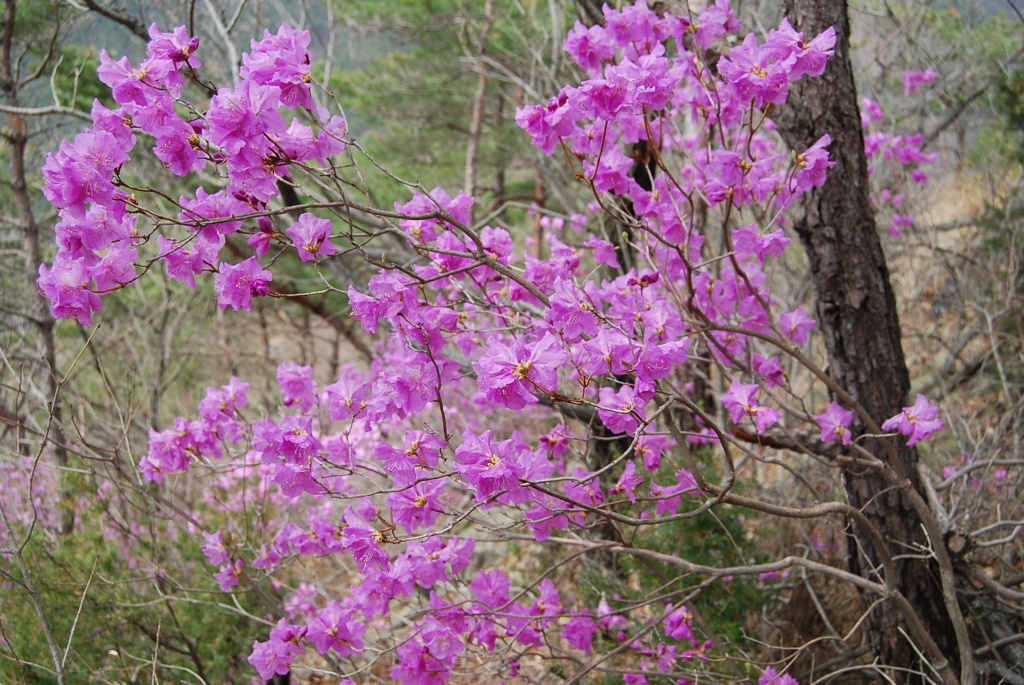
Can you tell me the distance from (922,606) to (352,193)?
5337 mm

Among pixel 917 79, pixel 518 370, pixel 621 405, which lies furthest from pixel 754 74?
pixel 917 79

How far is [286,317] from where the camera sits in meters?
9.67

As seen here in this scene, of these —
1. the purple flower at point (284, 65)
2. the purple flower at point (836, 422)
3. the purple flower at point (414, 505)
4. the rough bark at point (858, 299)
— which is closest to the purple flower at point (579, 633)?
the purple flower at point (414, 505)

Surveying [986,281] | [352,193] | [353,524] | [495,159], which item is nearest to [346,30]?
[495,159]

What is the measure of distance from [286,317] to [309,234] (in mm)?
8301

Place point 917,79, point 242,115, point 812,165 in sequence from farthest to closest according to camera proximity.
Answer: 1. point 917,79
2. point 812,165
3. point 242,115

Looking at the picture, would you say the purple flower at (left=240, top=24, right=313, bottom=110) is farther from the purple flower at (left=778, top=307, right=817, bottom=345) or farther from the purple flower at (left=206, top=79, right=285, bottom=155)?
the purple flower at (left=778, top=307, right=817, bottom=345)

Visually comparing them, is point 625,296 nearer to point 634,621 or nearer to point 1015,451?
point 634,621

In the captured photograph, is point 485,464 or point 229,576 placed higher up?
point 485,464

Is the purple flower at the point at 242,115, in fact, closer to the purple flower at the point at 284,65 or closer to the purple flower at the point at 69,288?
the purple flower at the point at 284,65

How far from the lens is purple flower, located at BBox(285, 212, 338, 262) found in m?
1.71

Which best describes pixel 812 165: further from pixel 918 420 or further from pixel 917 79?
pixel 917 79

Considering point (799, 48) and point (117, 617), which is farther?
point (117, 617)

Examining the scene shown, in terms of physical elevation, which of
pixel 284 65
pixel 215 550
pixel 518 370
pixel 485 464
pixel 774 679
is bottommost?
pixel 774 679
